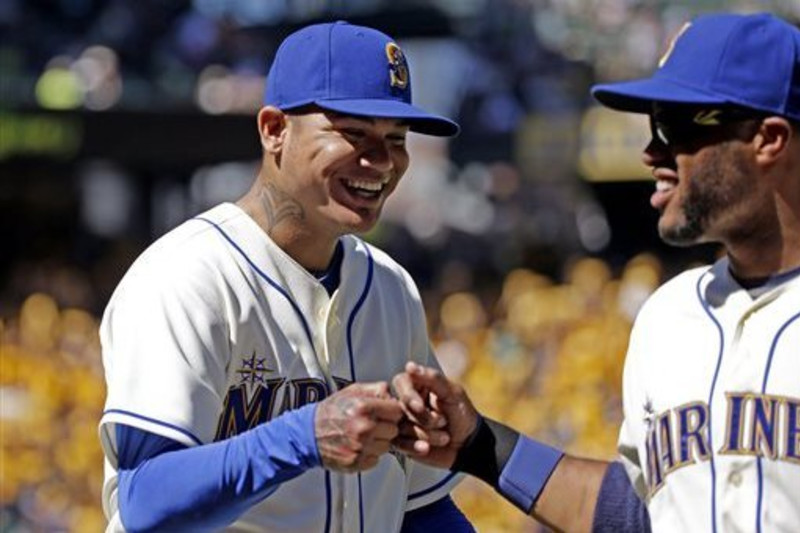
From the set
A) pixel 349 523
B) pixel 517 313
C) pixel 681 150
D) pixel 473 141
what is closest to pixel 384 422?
pixel 349 523

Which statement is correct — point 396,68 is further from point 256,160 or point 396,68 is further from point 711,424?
point 256,160

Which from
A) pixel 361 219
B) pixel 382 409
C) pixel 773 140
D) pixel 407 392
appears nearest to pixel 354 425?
pixel 382 409

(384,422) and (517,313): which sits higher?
(384,422)

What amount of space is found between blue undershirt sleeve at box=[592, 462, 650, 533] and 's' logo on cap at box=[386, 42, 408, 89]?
80 cm

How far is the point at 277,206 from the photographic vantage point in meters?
3.24

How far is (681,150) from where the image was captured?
116 inches

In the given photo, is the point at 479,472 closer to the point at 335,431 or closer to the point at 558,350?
the point at 335,431

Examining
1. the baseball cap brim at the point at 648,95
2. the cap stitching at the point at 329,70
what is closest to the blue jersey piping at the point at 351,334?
the cap stitching at the point at 329,70

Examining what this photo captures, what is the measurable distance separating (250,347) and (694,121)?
0.86 metres

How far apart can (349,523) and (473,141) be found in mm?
8960

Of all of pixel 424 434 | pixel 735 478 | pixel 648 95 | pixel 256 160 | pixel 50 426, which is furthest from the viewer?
pixel 256 160

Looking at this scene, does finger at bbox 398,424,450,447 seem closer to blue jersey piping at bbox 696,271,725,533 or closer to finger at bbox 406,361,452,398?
finger at bbox 406,361,452,398

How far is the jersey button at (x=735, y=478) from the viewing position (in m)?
2.81

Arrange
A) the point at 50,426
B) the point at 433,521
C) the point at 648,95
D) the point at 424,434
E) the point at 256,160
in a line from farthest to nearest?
the point at 256,160, the point at 50,426, the point at 433,521, the point at 424,434, the point at 648,95
